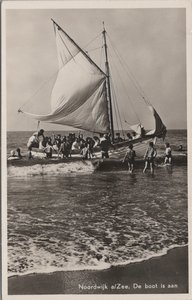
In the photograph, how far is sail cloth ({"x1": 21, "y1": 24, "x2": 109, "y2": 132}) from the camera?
990 millimetres

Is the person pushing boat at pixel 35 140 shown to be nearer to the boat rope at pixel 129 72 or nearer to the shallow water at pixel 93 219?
the shallow water at pixel 93 219

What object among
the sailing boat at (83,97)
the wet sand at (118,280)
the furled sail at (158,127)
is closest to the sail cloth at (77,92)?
the sailing boat at (83,97)

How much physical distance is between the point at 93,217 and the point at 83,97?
30 centimetres

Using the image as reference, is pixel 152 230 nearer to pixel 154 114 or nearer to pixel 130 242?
pixel 130 242

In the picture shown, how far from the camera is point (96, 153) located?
1001 mm

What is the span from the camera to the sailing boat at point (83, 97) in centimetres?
99

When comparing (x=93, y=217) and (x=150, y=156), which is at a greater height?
(x=150, y=156)

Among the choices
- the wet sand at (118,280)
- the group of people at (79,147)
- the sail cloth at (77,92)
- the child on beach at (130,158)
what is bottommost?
the wet sand at (118,280)

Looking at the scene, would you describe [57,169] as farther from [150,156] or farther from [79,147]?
[150,156]

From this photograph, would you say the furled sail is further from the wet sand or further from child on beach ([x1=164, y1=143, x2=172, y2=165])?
the wet sand

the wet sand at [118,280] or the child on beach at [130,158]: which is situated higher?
the child on beach at [130,158]

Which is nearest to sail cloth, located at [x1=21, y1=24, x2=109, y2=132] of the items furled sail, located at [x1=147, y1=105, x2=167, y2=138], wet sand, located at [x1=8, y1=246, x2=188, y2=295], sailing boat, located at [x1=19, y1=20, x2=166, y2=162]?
sailing boat, located at [x1=19, y1=20, x2=166, y2=162]

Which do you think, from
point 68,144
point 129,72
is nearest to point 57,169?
point 68,144

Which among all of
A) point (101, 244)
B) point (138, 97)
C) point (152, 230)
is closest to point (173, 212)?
point (152, 230)
